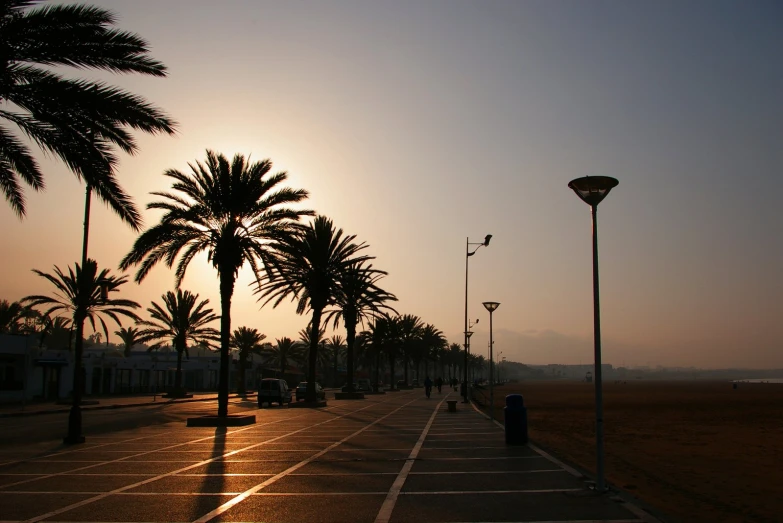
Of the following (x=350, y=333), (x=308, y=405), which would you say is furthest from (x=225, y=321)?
(x=350, y=333)

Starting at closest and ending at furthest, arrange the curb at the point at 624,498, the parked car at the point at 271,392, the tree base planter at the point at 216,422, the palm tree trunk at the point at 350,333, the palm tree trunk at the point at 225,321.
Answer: the curb at the point at 624,498 → the tree base planter at the point at 216,422 → the palm tree trunk at the point at 225,321 → the parked car at the point at 271,392 → the palm tree trunk at the point at 350,333

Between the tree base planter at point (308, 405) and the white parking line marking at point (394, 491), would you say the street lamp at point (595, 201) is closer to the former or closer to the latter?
the white parking line marking at point (394, 491)

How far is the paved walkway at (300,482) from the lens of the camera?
889cm

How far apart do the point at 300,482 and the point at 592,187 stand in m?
7.25

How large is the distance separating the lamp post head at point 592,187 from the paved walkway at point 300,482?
4.84 metres

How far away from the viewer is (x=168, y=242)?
86.0 feet

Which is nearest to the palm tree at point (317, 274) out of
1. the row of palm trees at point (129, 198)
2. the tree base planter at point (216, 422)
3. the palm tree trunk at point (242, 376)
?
the row of palm trees at point (129, 198)

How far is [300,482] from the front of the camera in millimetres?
11484

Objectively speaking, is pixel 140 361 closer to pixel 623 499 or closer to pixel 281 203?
pixel 281 203

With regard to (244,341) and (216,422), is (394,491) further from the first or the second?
(244,341)

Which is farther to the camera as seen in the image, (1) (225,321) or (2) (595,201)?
(1) (225,321)

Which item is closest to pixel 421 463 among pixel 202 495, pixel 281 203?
pixel 202 495

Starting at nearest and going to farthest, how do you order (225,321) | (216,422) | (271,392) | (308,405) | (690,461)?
(690,461)
(216,422)
(225,321)
(308,405)
(271,392)

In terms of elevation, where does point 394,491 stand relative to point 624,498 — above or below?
below
